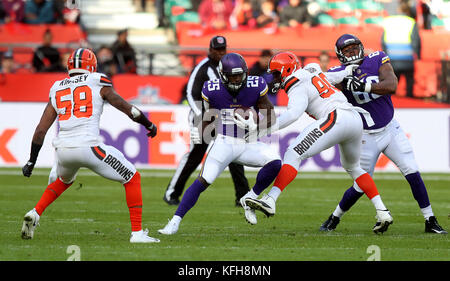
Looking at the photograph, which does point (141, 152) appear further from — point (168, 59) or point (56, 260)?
point (56, 260)

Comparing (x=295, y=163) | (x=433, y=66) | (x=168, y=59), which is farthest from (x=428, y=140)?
(x=295, y=163)

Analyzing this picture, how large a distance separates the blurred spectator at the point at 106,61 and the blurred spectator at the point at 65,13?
3.07m

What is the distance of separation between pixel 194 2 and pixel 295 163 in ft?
52.3

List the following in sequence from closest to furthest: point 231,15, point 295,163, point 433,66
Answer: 1. point 295,163
2. point 433,66
3. point 231,15

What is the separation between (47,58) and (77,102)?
11.5 meters

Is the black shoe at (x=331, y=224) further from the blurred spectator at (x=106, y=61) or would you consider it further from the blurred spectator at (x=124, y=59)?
the blurred spectator at (x=124, y=59)

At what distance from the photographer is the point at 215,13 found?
72.1ft

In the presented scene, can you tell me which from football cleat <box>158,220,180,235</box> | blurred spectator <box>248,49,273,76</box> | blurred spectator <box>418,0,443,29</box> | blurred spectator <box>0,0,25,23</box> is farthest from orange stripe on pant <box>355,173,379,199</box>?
blurred spectator <box>418,0,443,29</box>

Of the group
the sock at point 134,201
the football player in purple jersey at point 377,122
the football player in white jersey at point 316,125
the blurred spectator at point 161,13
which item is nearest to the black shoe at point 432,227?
the football player in purple jersey at point 377,122

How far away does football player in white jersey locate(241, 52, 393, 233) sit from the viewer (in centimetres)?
841

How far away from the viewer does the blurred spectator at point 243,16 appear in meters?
22.1

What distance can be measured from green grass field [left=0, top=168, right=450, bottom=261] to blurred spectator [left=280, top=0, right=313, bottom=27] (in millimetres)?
7850

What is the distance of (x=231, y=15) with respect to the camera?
2233cm

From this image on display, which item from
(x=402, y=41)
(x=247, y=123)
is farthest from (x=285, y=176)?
(x=402, y=41)
